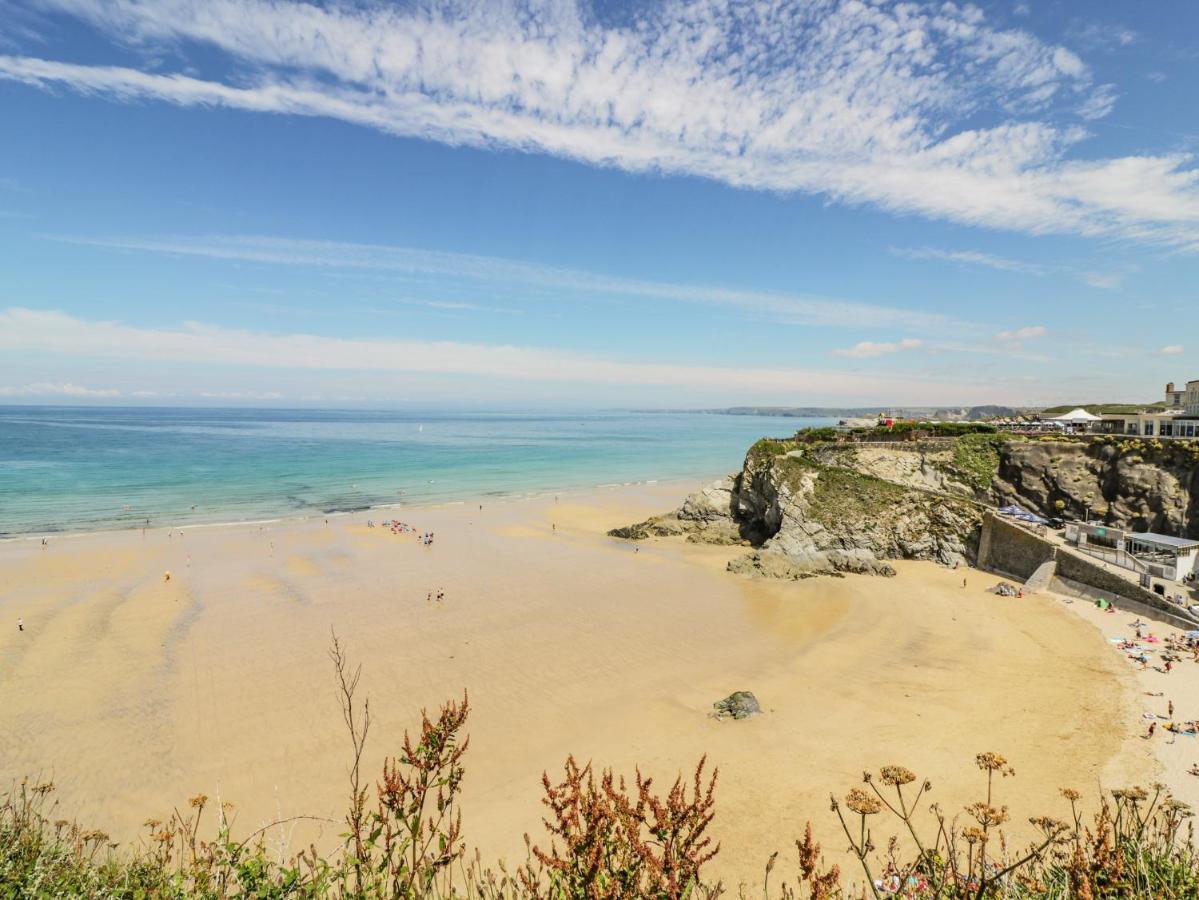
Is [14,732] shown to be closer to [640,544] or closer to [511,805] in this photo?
[511,805]

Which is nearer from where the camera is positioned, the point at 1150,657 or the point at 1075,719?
the point at 1075,719

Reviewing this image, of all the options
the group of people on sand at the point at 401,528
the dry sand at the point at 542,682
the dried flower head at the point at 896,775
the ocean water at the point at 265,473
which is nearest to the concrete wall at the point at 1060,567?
the dry sand at the point at 542,682

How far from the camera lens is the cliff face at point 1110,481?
31641 mm

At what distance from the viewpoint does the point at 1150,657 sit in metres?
20.7

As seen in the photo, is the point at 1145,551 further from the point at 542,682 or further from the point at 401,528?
the point at 401,528

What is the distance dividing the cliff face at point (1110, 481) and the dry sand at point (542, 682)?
10.6 m

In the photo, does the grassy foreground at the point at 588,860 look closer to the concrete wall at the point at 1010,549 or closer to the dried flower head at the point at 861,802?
the dried flower head at the point at 861,802

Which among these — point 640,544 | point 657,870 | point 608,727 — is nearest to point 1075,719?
point 608,727

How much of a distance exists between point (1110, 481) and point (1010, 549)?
923 centimetres

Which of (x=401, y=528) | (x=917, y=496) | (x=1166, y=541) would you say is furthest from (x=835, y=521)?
(x=401, y=528)

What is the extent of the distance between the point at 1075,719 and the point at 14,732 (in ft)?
95.5

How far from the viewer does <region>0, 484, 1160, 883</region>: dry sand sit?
1460 cm

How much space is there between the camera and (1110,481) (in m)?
34.8

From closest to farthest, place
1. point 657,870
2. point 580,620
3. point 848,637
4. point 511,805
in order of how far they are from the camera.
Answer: point 657,870, point 511,805, point 848,637, point 580,620
